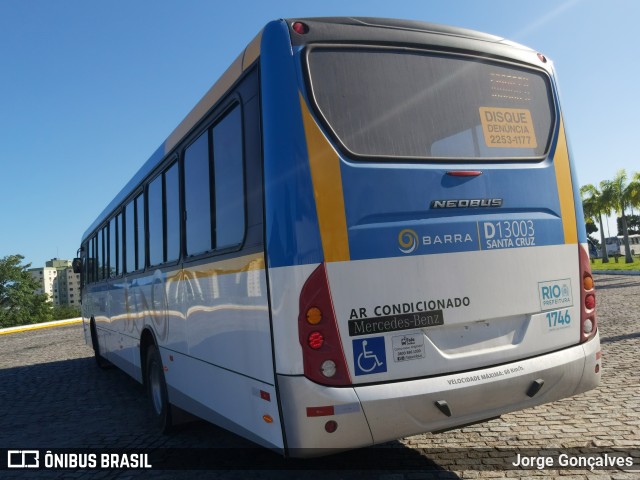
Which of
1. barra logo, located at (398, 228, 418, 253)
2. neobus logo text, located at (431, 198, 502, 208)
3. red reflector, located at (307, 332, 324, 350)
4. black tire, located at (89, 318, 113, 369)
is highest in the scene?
neobus logo text, located at (431, 198, 502, 208)

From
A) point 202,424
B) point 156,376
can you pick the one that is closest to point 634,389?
point 202,424

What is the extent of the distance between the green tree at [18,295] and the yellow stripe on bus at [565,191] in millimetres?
82585

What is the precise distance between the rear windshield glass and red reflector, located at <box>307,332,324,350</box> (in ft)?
4.10

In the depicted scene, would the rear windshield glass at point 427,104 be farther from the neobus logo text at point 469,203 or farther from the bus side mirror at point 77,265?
the bus side mirror at point 77,265

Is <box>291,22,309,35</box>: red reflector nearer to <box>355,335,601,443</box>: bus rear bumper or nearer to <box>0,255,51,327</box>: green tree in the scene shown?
<box>355,335,601,443</box>: bus rear bumper

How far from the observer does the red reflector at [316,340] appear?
3568 mm

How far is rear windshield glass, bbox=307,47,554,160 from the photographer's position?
3.93 meters

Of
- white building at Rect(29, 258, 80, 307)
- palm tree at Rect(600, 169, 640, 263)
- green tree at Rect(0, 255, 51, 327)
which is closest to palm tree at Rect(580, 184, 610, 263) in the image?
palm tree at Rect(600, 169, 640, 263)

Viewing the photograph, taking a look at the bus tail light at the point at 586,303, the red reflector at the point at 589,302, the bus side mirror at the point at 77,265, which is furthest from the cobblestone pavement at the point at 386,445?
the bus side mirror at the point at 77,265

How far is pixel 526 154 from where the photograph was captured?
4.57 m

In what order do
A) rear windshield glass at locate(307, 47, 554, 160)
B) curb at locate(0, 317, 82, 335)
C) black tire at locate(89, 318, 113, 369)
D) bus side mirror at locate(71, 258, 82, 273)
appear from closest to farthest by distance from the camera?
1. rear windshield glass at locate(307, 47, 554, 160)
2. black tire at locate(89, 318, 113, 369)
3. bus side mirror at locate(71, 258, 82, 273)
4. curb at locate(0, 317, 82, 335)

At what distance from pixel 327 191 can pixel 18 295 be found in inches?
3394

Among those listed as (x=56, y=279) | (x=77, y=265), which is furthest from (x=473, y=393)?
(x=56, y=279)

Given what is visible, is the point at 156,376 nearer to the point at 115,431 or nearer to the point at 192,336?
the point at 115,431
